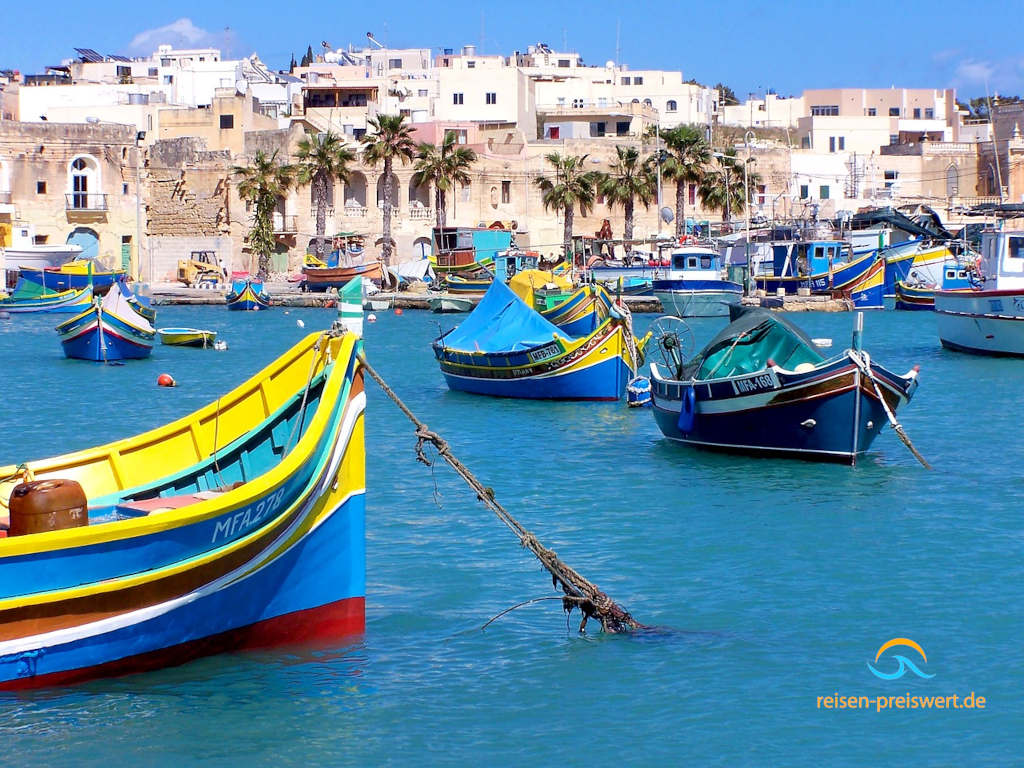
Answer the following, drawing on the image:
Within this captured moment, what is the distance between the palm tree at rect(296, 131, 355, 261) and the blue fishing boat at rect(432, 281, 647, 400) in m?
40.8

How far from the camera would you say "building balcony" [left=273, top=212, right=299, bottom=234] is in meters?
73.5

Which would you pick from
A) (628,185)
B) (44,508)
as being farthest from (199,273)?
(44,508)

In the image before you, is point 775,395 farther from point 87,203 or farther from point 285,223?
point 87,203

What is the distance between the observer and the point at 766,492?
19516 millimetres

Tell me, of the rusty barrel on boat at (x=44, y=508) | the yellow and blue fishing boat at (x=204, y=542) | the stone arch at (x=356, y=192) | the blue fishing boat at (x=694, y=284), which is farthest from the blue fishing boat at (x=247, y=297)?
the rusty barrel on boat at (x=44, y=508)

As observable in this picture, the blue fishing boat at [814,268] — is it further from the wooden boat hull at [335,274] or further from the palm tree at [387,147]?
the palm tree at [387,147]

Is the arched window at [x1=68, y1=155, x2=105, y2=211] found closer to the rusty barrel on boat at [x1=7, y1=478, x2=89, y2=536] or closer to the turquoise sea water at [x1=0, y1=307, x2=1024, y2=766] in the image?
the turquoise sea water at [x1=0, y1=307, x2=1024, y2=766]

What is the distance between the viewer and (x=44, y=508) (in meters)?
10.7

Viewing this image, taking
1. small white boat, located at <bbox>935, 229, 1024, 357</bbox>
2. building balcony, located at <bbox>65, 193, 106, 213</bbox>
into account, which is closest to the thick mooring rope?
small white boat, located at <bbox>935, 229, 1024, 357</bbox>

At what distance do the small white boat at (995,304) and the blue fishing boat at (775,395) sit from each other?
16.0 meters

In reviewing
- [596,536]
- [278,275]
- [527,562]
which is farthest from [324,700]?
[278,275]

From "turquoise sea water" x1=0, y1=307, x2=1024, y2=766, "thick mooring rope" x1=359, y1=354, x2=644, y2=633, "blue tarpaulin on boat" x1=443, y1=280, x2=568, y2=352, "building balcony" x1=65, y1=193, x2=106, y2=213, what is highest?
"building balcony" x1=65, y1=193, x2=106, y2=213

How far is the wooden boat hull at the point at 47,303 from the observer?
6012 cm

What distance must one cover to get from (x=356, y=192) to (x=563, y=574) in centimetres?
6355
